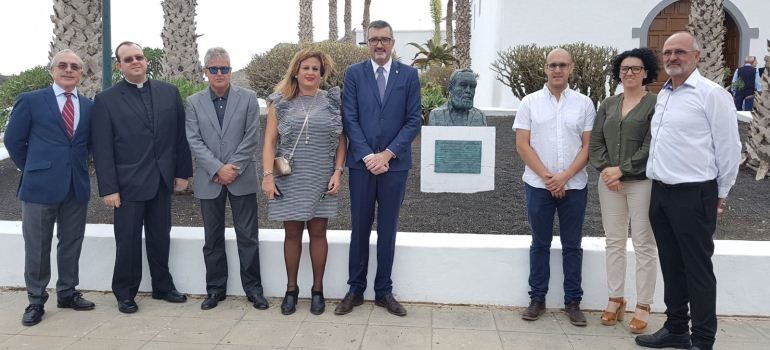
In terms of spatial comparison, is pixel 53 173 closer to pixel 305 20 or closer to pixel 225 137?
pixel 225 137

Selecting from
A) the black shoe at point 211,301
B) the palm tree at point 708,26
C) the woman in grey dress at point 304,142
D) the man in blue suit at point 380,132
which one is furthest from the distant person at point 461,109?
the palm tree at point 708,26

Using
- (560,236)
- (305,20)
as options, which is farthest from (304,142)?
(305,20)

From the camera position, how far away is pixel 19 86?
1040cm

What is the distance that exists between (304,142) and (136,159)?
1.21m

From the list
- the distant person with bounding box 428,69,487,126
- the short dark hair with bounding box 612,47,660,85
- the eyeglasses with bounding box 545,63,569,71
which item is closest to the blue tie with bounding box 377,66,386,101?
the eyeglasses with bounding box 545,63,569,71

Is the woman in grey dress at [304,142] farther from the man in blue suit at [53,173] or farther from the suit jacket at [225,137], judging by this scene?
the man in blue suit at [53,173]

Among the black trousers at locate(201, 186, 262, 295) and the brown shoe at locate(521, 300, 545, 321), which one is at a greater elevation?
the black trousers at locate(201, 186, 262, 295)

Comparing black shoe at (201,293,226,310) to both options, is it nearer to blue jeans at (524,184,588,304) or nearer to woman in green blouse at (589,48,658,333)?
blue jeans at (524,184,588,304)

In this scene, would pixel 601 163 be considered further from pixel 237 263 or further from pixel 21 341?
pixel 21 341

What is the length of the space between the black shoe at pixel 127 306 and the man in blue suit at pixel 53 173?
224 millimetres

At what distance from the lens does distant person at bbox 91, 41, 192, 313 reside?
14.3 ft

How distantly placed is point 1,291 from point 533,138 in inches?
168

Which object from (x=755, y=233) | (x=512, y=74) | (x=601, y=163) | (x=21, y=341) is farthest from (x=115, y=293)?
(x=512, y=74)

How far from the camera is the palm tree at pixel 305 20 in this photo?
2010 centimetres
